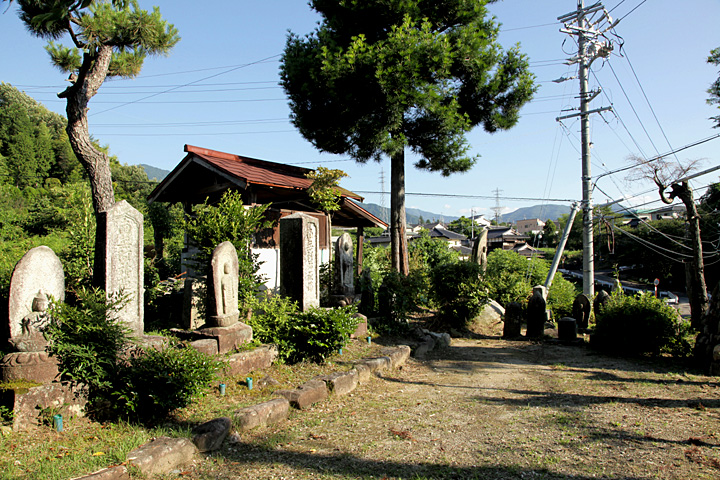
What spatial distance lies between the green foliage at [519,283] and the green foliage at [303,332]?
624cm

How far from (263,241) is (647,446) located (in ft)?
32.2

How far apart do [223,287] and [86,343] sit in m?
2.11

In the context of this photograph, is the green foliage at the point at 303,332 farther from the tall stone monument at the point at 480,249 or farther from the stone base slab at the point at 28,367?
the tall stone monument at the point at 480,249

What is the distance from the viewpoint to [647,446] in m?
4.27

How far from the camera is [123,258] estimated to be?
5816 millimetres

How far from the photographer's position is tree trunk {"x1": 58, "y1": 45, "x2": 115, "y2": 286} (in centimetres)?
923

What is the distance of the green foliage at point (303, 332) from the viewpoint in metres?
6.78

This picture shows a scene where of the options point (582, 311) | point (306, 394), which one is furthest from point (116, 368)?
point (582, 311)

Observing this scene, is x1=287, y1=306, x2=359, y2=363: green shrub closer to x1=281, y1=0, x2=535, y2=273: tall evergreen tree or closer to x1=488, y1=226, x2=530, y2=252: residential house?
x1=281, y1=0, x2=535, y2=273: tall evergreen tree

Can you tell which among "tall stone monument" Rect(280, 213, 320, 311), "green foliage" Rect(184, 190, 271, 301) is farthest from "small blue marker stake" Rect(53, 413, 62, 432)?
"tall stone monument" Rect(280, 213, 320, 311)

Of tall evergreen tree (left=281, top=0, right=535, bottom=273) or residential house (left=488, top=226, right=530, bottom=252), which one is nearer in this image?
tall evergreen tree (left=281, top=0, right=535, bottom=273)

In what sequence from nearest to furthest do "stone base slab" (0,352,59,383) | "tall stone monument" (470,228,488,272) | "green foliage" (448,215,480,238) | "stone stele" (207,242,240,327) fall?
1. "stone base slab" (0,352,59,383)
2. "stone stele" (207,242,240,327)
3. "tall stone monument" (470,228,488,272)
4. "green foliage" (448,215,480,238)

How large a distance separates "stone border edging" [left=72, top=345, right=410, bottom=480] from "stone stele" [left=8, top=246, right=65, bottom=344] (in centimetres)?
216

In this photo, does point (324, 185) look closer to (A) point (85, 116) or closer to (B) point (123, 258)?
(A) point (85, 116)
